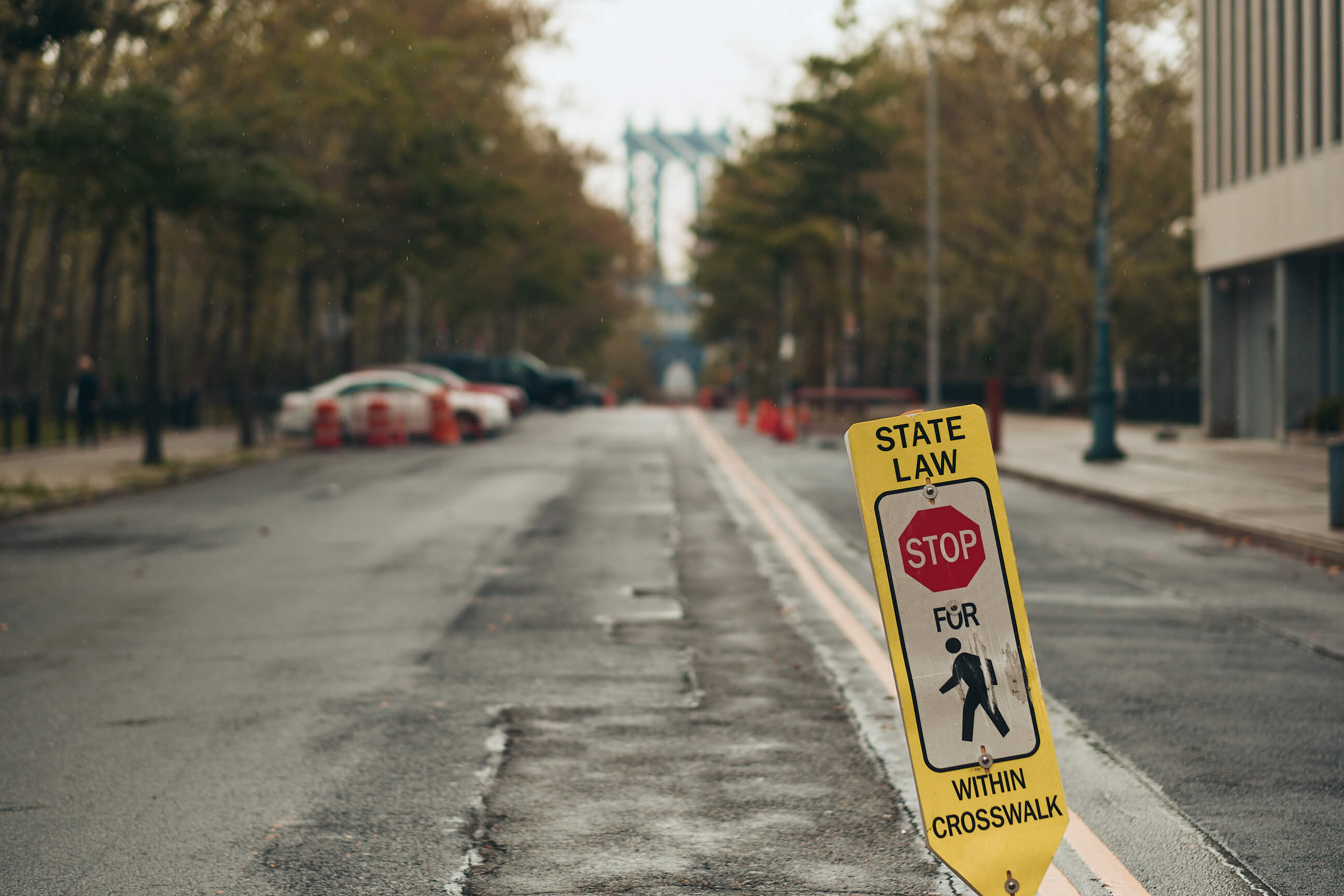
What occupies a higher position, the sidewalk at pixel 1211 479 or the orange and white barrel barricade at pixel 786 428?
the orange and white barrel barricade at pixel 786 428

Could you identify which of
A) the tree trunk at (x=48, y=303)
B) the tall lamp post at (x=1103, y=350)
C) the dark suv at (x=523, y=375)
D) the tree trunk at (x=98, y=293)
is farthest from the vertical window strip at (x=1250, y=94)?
the dark suv at (x=523, y=375)

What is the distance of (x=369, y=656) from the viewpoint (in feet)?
26.7

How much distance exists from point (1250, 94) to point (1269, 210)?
2630mm

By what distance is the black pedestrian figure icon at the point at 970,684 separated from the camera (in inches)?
154

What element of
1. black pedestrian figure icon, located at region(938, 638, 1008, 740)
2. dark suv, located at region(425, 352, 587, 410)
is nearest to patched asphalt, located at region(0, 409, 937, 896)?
black pedestrian figure icon, located at region(938, 638, 1008, 740)

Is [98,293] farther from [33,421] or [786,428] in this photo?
[786,428]

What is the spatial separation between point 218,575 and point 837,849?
791cm

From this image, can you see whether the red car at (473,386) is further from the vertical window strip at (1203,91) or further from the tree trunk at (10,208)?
the vertical window strip at (1203,91)

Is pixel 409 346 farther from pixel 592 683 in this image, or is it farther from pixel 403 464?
pixel 592 683

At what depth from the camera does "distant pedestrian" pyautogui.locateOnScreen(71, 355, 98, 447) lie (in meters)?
28.2

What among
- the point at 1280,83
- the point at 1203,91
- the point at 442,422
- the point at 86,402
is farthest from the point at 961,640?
the point at 1203,91

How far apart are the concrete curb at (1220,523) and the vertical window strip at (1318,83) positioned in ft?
32.2

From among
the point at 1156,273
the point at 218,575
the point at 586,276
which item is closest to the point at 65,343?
the point at 586,276

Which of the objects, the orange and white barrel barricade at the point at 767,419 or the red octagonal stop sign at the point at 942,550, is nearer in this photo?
the red octagonal stop sign at the point at 942,550
